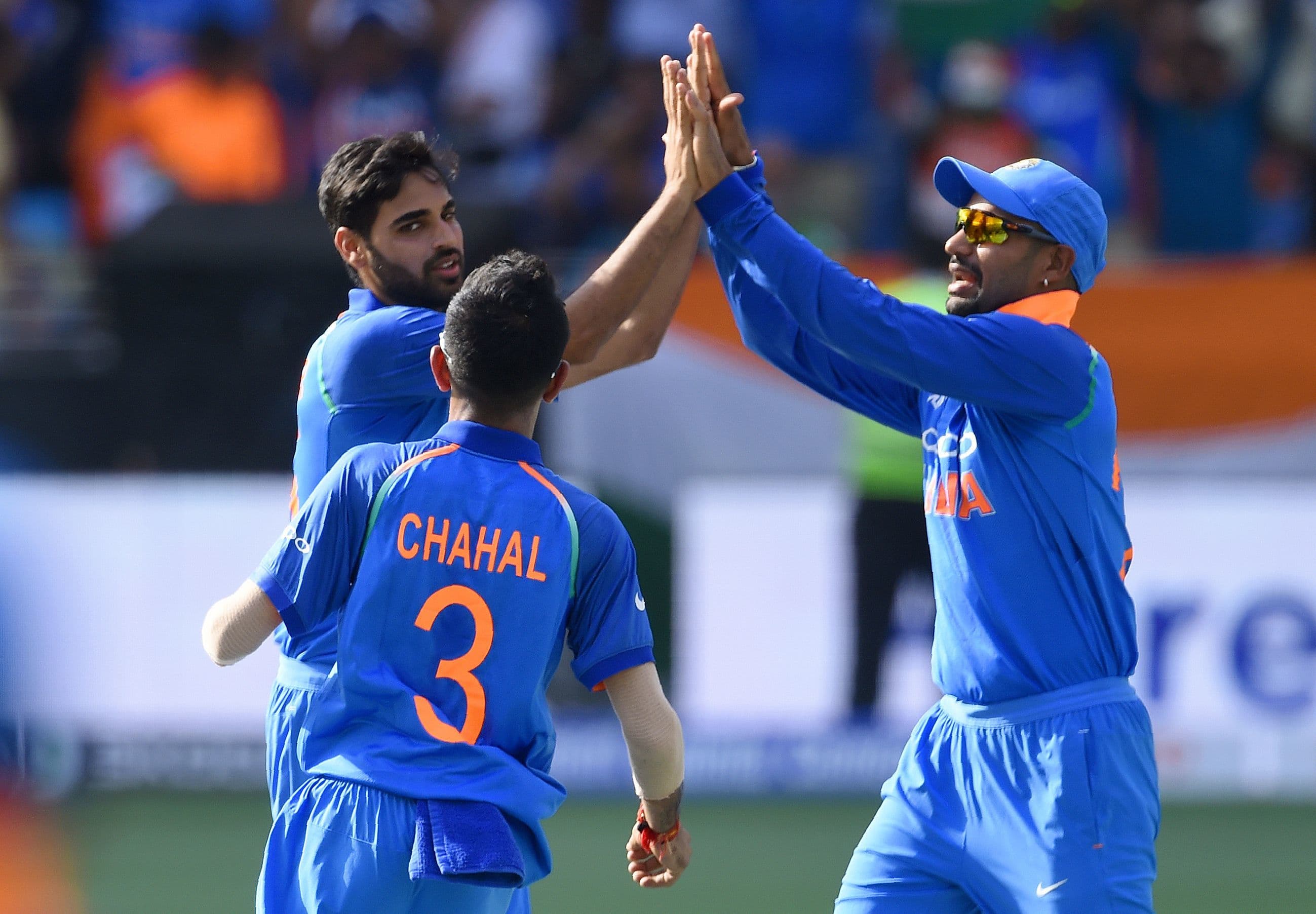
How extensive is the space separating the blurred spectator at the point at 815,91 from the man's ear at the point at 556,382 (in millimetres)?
6528

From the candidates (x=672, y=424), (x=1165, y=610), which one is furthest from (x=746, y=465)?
(x=1165, y=610)

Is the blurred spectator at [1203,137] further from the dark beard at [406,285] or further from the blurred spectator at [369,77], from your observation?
the dark beard at [406,285]

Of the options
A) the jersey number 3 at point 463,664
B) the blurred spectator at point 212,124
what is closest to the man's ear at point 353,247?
the jersey number 3 at point 463,664

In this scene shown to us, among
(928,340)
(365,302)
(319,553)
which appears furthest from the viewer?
(365,302)

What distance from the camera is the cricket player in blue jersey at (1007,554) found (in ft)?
11.9

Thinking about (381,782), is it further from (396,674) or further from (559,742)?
(559,742)

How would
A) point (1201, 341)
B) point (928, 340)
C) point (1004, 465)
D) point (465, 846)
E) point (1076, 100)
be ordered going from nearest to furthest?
point (465, 846) → point (928, 340) → point (1004, 465) → point (1201, 341) → point (1076, 100)

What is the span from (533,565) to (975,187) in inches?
55.7

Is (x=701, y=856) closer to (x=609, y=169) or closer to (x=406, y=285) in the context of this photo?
(x=406, y=285)

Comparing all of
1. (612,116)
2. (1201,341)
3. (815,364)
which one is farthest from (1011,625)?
(612,116)

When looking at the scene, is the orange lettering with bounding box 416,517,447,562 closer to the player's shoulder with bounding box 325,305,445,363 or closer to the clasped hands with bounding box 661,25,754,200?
the player's shoulder with bounding box 325,305,445,363

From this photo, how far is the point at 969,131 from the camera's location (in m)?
9.47

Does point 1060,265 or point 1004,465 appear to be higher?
point 1060,265

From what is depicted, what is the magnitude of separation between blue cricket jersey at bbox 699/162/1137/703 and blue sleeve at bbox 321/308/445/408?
714mm
